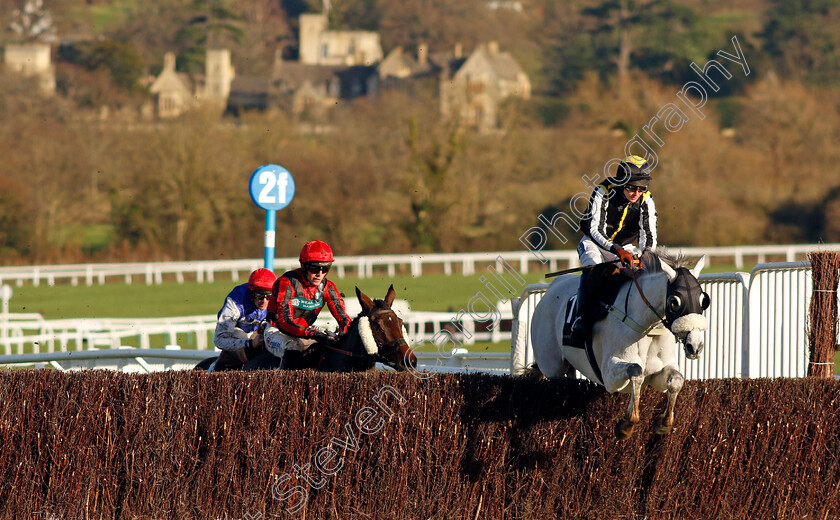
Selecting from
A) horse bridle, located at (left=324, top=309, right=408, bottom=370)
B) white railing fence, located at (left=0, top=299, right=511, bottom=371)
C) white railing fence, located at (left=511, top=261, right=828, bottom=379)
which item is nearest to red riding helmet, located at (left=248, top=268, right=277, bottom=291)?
horse bridle, located at (left=324, top=309, right=408, bottom=370)

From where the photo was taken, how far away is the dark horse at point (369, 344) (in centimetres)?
636

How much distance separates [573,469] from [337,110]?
4592 cm

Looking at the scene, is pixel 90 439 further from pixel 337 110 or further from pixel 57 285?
pixel 337 110

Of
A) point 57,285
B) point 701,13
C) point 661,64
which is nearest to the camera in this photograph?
point 57,285

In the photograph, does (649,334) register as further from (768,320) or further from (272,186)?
(272,186)

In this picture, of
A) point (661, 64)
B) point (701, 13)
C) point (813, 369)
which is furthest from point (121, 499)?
point (701, 13)

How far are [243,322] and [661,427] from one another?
3326 mm

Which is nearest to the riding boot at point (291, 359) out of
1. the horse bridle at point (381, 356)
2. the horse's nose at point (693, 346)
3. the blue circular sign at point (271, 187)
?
the horse bridle at point (381, 356)

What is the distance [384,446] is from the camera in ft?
19.0

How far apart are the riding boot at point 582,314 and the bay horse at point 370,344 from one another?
941mm

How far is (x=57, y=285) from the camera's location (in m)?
25.2

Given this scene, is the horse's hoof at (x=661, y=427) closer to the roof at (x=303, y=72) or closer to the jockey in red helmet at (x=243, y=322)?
the jockey in red helmet at (x=243, y=322)

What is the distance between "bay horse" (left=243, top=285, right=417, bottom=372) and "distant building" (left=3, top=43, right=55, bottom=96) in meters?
40.0

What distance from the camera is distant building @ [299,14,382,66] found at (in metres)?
96.7
